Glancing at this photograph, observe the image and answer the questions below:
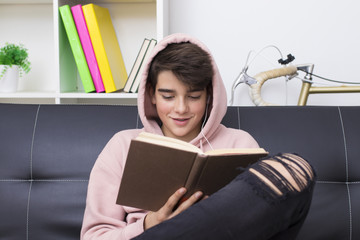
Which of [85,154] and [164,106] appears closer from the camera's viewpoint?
[164,106]

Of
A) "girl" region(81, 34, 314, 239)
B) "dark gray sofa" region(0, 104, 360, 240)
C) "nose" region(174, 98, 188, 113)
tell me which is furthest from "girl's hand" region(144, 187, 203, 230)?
"dark gray sofa" region(0, 104, 360, 240)

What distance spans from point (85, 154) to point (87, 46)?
0.51m

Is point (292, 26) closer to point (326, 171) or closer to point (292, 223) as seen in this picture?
point (326, 171)

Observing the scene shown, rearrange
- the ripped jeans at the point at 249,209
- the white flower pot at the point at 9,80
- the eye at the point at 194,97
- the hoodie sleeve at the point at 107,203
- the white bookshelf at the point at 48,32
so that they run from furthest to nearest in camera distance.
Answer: the white bookshelf at the point at 48,32
the white flower pot at the point at 9,80
the eye at the point at 194,97
the hoodie sleeve at the point at 107,203
the ripped jeans at the point at 249,209

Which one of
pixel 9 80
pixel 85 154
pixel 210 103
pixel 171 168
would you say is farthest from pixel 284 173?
pixel 9 80

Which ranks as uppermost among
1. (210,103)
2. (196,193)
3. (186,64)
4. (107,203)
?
(186,64)

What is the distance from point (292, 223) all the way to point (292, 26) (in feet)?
3.89

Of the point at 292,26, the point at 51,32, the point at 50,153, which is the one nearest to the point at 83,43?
the point at 51,32

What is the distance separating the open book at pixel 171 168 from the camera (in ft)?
2.77

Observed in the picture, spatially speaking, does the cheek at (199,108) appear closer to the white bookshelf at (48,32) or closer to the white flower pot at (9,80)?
the white bookshelf at (48,32)

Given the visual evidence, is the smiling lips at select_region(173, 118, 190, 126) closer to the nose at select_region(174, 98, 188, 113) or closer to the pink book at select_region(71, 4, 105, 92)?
the nose at select_region(174, 98, 188, 113)

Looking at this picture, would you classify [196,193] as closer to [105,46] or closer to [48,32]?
[105,46]

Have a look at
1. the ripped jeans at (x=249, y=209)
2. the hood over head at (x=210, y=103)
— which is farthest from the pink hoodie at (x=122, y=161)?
the ripped jeans at (x=249, y=209)

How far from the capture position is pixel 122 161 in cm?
125
